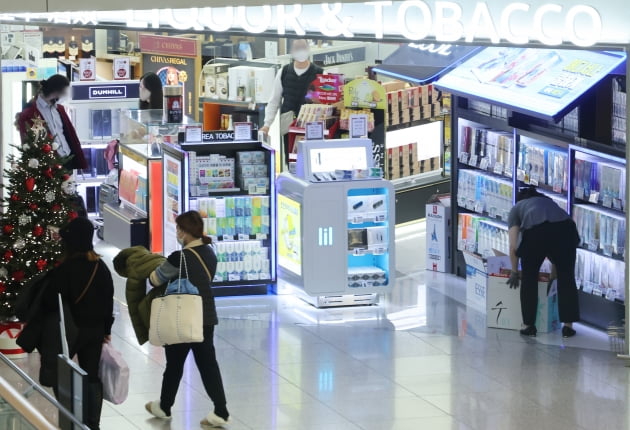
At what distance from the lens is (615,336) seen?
10.6m

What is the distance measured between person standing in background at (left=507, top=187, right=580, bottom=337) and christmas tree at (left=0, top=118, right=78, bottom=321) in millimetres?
3600

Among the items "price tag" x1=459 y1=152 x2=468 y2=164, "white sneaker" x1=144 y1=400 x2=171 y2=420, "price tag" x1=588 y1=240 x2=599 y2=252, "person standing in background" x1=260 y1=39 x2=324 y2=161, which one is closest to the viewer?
"white sneaker" x1=144 y1=400 x2=171 y2=420

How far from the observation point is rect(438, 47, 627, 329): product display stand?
1087cm

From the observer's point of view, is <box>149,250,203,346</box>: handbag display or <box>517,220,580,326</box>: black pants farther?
<box>517,220,580,326</box>: black pants

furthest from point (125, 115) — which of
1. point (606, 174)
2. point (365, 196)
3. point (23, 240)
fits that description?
point (606, 174)

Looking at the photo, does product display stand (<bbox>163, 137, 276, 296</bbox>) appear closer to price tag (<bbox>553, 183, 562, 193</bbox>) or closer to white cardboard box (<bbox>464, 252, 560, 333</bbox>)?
white cardboard box (<bbox>464, 252, 560, 333</bbox>)

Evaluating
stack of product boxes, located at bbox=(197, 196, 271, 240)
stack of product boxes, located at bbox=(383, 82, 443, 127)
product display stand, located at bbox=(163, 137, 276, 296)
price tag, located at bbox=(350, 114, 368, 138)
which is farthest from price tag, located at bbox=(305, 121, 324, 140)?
stack of product boxes, located at bbox=(383, 82, 443, 127)

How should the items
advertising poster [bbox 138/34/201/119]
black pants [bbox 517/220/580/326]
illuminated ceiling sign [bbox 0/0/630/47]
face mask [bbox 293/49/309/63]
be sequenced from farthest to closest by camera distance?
advertising poster [bbox 138/34/201/119] < face mask [bbox 293/49/309/63] < black pants [bbox 517/220/580/326] < illuminated ceiling sign [bbox 0/0/630/47]

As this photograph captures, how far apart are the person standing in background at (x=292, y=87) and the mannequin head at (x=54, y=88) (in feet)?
12.6

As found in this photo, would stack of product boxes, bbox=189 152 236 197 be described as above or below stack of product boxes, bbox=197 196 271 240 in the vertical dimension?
above

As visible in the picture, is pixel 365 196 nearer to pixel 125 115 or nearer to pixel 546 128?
pixel 546 128

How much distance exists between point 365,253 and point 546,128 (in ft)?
6.14

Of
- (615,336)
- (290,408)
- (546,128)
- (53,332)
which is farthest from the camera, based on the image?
(546,128)

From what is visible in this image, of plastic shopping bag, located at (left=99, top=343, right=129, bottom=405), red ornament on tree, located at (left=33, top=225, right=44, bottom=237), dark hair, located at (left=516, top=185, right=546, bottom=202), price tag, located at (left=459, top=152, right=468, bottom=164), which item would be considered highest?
price tag, located at (left=459, top=152, right=468, bottom=164)
